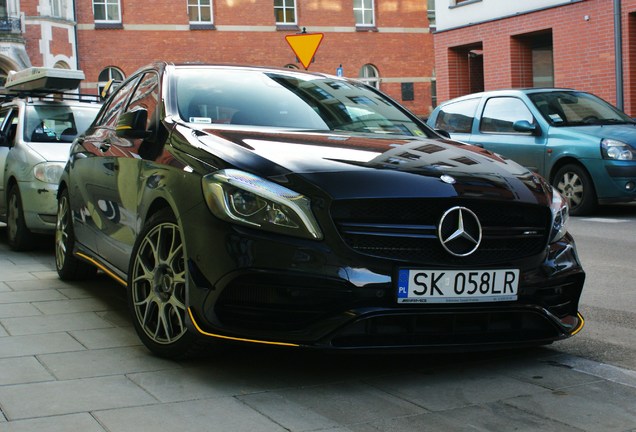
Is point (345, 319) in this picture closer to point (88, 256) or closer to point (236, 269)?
point (236, 269)

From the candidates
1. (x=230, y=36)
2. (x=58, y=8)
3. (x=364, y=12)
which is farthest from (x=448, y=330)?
(x=364, y=12)

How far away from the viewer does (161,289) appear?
501 centimetres

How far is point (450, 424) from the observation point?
12.9ft

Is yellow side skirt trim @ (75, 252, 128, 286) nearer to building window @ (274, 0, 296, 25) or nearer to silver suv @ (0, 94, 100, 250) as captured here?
silver suv @ (0, 94, 100, 250)

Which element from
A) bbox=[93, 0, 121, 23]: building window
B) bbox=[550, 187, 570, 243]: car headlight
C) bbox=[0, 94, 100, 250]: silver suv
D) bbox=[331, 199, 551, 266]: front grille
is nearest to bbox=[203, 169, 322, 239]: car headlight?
bbox=[331, 199, 551, 266]: front grille

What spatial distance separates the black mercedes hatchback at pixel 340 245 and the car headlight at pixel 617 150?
7476 millimetres

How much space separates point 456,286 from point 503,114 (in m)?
9.78

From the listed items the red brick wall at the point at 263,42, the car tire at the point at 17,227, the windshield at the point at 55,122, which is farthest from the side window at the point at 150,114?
the red brick wall at the point at 263,42

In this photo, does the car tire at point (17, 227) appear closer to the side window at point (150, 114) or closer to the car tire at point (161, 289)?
the side window at point (150, 114)

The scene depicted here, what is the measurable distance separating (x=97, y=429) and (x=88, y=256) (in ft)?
10.5

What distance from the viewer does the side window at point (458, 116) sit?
569 inches

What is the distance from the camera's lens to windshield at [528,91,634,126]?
1334cm

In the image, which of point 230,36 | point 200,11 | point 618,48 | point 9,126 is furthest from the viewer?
point 230,36

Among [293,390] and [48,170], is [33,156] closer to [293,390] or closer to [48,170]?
[48,170]
